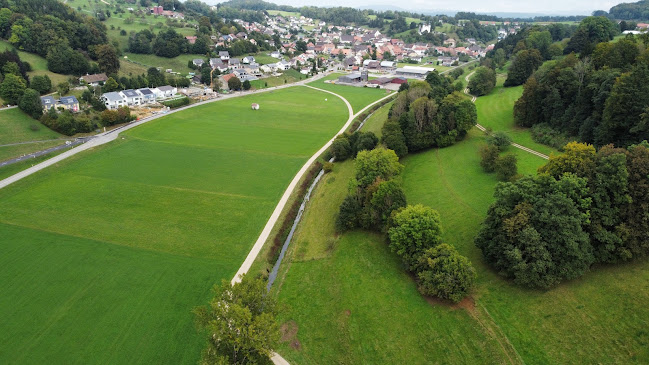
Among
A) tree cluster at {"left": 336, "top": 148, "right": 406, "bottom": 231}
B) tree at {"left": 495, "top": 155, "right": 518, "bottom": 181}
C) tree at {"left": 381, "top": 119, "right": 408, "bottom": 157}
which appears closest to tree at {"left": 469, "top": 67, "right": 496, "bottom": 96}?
tree at {"left": 381, "top": 119, "right": 408, "bottom": 157}

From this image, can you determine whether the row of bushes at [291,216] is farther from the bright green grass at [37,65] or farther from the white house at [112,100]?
the bright green grass at [37,65]

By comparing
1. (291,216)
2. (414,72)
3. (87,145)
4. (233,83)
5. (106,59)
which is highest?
(106,59)

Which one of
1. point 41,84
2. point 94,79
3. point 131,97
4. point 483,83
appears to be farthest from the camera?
point 94,79

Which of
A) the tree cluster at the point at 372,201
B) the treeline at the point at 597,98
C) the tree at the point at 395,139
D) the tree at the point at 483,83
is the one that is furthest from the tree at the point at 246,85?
the treeline at the point at 597,98

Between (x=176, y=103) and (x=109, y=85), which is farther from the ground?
(x=109, y=85)

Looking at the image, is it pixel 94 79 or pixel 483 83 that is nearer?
pixel 483 83

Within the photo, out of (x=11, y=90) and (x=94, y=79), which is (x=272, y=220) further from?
(x=94, y=79)

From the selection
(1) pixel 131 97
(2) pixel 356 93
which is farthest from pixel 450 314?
(2) pixel 356 93
